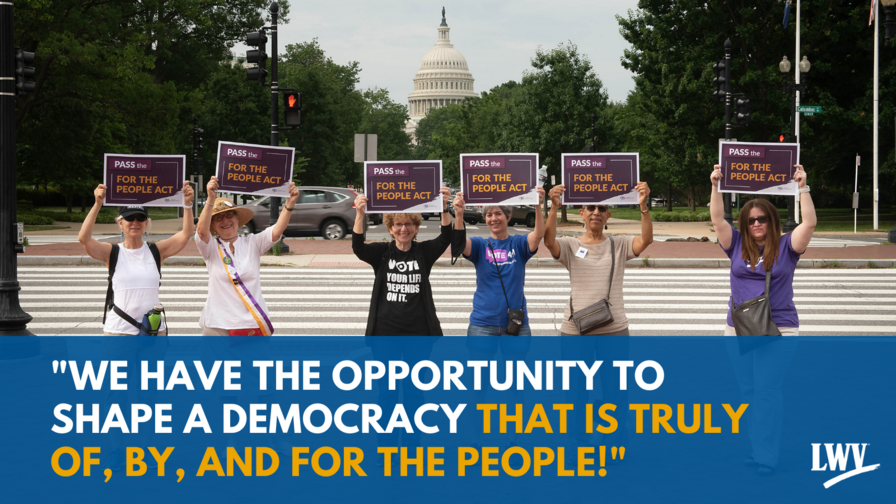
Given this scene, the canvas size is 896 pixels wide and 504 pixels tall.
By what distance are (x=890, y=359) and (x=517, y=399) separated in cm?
527

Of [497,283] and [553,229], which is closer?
[497,283]

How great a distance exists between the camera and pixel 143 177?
668 centimetres

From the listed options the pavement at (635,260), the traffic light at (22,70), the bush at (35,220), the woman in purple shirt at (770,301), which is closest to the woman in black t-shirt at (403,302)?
the woman in purple shirt at (770,301)

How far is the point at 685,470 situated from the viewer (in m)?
5.33

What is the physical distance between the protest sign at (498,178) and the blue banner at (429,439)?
45.8 inches

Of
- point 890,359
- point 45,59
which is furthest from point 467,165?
point 45,59

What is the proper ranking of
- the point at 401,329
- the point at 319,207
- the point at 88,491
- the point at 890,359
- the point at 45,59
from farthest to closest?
the point at 45,59 → the point at 319,207 → the point at 890,359 → the point at 401,329 → the point at 88,491

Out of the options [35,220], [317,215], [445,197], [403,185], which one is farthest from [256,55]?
[35,220]

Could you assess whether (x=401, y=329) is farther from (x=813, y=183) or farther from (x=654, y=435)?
(x=813, y=183)

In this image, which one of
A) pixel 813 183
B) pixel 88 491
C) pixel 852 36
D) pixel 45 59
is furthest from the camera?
pixel 813 183

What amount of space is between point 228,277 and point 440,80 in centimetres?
18836

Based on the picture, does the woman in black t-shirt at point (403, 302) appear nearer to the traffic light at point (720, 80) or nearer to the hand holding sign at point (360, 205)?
the hand holding sign at point (360, 205)

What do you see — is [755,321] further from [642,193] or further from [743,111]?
[743,111]

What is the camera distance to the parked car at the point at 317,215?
86.0 ft
